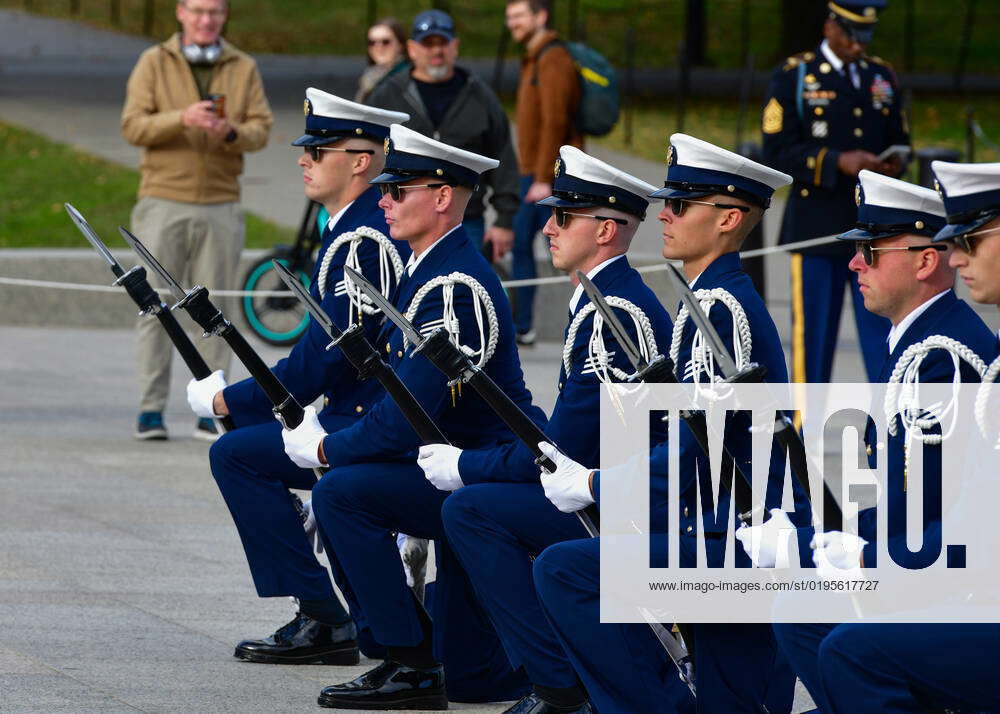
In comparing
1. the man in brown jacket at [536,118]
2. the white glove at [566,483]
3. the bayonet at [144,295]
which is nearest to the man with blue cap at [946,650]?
the white glove at [566,483]

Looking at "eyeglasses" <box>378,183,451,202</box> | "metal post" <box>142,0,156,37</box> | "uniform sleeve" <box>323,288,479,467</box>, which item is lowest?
"uniform sleeve" <box>323,288,479,467</box>

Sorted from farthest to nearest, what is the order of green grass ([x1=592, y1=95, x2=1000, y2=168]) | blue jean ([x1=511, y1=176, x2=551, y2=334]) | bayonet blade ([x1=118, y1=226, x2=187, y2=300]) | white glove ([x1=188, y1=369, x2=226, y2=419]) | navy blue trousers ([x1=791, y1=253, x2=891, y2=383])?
green grass ([x1=592, y1=95, x2=1000, y2=168]) < blue jean ([x1=511, y1=176, x2=551, y2=334]) < navy blue trousers ([x1=791, y1=253, x2=891, y2=383]) < white glove ([x1=188, y1=369, x2=226, y2=419]) < bayonet blade ([x1=118, y1=226, x2=187, y2=300])

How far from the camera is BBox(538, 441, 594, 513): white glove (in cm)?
471

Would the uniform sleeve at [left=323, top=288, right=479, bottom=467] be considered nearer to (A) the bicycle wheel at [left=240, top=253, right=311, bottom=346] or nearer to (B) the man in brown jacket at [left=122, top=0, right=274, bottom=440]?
(B) the man in brown jacket at [left=122, top=0, right=274, bottom=440]

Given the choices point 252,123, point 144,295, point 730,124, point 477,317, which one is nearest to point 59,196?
point 252,123

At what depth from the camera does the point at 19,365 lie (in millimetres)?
11203

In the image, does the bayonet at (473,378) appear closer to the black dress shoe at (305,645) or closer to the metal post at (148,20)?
the black dress shoe at (305,645)

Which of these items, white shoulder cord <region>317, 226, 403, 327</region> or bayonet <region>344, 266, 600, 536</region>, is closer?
bayonet <region>344, 266, 600, 536</region>

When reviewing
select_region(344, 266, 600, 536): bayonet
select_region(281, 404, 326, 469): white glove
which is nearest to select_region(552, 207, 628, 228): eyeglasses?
select_region(344, 266, 600, 536): bayonet

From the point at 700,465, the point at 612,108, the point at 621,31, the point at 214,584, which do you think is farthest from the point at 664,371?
the point at 621,31

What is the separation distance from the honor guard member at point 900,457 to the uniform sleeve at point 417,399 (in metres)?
1.16

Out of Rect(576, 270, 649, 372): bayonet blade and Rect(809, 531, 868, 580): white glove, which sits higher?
Rect(576, 270, 649, 372): bayonet blade

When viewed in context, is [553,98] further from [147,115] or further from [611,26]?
[611,26]

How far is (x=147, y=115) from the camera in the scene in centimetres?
925
